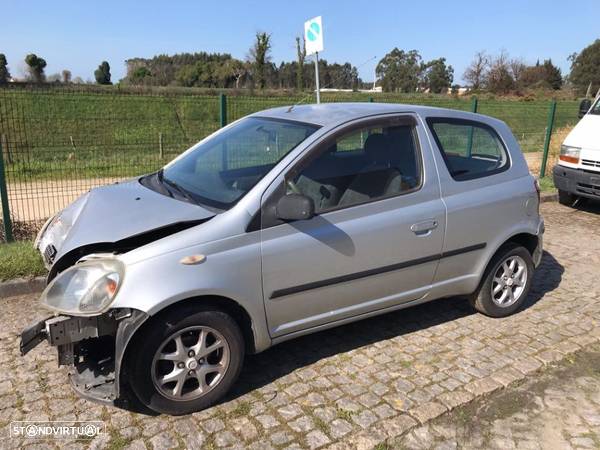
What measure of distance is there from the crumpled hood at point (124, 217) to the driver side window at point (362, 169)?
28.0 inches

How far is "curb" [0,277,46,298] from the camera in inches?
185

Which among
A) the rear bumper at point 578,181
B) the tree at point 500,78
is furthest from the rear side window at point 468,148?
the tree at point 500,78

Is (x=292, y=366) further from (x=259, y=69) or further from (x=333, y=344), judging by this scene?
(x=259, y=69)

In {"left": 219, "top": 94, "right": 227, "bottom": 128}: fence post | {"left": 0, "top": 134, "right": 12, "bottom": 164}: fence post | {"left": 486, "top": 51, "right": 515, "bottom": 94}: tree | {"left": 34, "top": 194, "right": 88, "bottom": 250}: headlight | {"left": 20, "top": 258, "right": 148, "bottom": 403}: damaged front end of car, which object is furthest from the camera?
{"left": 486, "top": 51, "right": 515, "bottom": 94}: tree

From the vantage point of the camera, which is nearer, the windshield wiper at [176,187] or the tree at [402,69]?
the windshield wiper at [176,187]

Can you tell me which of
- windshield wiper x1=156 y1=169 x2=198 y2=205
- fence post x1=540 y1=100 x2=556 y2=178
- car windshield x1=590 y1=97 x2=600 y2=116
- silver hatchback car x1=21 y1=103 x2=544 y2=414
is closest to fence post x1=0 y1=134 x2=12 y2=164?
silver hatchback car x1=21 y1=103 x2=544 y2=414

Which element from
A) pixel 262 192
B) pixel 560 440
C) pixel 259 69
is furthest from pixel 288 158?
pixel 259 69

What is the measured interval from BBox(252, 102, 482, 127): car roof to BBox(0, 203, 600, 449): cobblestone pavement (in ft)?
5.65

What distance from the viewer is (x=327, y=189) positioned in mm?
3471

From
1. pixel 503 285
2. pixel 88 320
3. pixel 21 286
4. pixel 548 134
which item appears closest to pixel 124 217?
pixel 88 320

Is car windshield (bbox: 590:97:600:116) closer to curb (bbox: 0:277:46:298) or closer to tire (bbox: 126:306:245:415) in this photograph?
tire (bbox: 126:306:245:415)

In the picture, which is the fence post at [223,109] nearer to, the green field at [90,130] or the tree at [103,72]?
the green field at [90,130]

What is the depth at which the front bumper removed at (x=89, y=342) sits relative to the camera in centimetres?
281

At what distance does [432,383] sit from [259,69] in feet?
87.2
